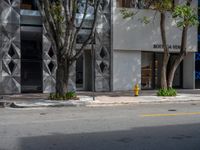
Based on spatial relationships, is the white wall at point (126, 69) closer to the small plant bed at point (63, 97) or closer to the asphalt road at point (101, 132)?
the small plant bed at point (63, 97)

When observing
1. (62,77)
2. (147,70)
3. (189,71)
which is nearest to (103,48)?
(147,70)

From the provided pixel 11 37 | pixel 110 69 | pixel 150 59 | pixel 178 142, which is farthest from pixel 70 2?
pixel 178 142

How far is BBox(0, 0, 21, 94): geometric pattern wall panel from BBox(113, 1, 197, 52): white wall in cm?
629

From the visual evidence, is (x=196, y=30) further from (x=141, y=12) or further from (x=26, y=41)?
(x=26, y=41)

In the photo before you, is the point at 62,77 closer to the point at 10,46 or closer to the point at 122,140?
the point at 10,46

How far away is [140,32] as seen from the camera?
96.5ft

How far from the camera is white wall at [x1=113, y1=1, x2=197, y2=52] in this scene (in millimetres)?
28750

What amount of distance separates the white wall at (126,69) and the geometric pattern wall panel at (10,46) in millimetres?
6340

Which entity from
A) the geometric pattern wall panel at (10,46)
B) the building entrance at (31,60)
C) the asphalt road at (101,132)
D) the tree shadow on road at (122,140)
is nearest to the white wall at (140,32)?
the building entrance at (31,60)

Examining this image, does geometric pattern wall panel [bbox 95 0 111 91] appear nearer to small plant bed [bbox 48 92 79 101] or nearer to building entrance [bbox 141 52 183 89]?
building entrance [bbox 141 52 183 89]

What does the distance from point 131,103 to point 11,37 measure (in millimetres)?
8422

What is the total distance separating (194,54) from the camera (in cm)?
3141

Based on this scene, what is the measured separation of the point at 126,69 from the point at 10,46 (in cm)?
773

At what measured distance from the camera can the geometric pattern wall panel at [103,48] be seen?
28.3 m
